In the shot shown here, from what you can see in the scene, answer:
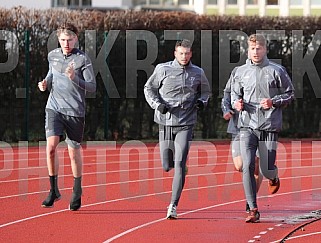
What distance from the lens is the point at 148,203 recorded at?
12.5 m

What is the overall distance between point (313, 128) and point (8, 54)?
7533 millimetres

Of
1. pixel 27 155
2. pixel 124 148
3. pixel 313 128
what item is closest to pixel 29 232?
pixel 27 155

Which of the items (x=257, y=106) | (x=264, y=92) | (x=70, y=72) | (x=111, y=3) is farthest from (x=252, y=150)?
(x=111, y=3)

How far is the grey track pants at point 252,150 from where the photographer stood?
36.2 ft

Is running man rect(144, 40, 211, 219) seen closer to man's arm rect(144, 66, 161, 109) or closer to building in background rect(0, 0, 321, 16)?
man's arm rect(144, 66, 161, 109)

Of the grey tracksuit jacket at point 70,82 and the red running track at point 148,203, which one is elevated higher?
the grey tracksuit jacket at point 70,82

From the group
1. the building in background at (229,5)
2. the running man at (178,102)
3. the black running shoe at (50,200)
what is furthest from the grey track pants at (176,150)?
the building in background at (229,5)

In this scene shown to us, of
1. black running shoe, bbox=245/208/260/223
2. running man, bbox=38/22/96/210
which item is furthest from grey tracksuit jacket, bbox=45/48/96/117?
black running shoe, bbox=245/208/260/223

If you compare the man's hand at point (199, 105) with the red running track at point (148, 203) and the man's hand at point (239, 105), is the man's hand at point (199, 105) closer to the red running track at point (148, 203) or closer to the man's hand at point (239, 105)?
the man's hand at point (239, 105)

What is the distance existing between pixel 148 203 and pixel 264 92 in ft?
7.45

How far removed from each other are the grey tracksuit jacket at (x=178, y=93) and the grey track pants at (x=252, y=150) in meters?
0.66

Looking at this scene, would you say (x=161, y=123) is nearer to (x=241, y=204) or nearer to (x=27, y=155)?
(x=241, y=204)

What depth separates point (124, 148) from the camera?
68.9 feet

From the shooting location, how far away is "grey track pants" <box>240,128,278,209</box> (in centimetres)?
1102
